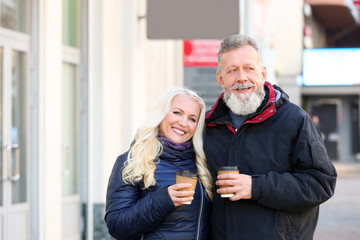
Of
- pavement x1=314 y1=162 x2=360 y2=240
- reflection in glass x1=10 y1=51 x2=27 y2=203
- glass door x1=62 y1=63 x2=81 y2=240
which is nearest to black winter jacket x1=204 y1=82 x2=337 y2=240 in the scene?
reflection in glass x1=10 y1=51 x2=27 y2=203

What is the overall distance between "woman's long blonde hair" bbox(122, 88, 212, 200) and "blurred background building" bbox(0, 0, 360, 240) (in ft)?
10.4

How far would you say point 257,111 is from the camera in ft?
11.0

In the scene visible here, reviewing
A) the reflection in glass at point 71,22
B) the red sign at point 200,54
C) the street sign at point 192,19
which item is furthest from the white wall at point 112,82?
the red sign at point 200,54

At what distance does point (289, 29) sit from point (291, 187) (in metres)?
27.2

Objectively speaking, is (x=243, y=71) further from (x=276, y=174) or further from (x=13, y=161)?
(x=13, y=161)

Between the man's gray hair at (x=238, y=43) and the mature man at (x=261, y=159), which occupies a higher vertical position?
the man's gray hair at (x=238, y=43)

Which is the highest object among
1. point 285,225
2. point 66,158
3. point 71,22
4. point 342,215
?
point 71,22

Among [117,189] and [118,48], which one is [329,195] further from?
[118,48]

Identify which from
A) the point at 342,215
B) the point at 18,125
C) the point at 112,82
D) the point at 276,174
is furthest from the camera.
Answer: the point at 342,215

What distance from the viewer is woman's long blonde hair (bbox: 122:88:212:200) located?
3367mm

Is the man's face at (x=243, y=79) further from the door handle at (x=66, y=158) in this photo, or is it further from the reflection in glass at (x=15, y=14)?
the door handle at (x=66, y=158)

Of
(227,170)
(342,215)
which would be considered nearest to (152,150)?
(227,170)

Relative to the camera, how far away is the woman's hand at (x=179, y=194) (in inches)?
124

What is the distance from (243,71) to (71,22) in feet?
15.9
